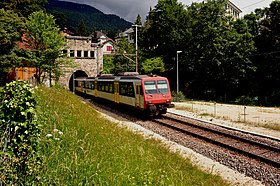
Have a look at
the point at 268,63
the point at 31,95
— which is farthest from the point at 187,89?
the point at 31,95

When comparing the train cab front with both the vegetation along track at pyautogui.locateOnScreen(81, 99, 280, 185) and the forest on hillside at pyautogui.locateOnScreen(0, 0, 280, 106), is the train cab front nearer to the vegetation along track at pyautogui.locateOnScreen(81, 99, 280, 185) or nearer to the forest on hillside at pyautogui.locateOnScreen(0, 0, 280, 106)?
the vegetation along track at pyautogui.locateOnScreen(81, 99, 280, 185)

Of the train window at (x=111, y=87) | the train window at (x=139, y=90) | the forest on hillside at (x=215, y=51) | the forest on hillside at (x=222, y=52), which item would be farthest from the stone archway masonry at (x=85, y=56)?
the train window at (x=139, y=90)

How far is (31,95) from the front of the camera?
3.77 metres

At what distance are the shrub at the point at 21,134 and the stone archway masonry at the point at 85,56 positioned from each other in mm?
41106

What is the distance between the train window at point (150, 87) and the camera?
17484mm

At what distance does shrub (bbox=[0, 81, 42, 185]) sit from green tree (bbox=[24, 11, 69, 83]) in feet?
84.8

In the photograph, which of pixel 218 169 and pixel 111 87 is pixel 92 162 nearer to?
pixel 218 169

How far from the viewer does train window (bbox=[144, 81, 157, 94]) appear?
17484 mm

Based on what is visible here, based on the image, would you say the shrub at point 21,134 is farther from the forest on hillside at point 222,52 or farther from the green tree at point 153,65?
the green tree at point 153,65

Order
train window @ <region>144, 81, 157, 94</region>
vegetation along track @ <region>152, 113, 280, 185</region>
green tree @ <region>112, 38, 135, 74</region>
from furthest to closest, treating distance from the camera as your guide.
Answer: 1. green tree @ <region>112, 38, 135, 74</region>
2. train window @ <region>144, 81, 157, 94</region>
3. vegetation along track @ <region>152, 113, 280, 185</region>

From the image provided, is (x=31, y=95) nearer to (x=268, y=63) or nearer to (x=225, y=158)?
(x=225, y=158)

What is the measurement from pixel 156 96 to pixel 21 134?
1410cm

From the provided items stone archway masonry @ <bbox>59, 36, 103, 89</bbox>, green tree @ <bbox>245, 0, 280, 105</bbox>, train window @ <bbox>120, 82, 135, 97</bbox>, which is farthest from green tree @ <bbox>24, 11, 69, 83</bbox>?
green tree @ <bbox>245, 0, 280, 105</bbox>

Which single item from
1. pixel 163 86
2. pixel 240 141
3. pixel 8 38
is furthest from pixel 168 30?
pixel 240 141
